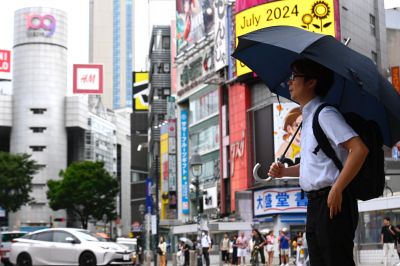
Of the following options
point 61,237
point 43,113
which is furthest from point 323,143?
point 43,113

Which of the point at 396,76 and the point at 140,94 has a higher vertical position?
the point at 140,94

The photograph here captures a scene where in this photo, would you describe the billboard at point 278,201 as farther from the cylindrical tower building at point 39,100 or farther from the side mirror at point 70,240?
the cylindrical tower building at point 39,100

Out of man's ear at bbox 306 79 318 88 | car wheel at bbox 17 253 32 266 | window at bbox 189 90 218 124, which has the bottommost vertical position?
car wheel at bbox 17 253 32 266

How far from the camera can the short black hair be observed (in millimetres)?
4629

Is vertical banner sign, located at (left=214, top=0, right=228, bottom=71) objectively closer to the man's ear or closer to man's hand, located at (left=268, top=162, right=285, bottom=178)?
man's hand, located at (left=268, top=162, right=285, bottom=178)

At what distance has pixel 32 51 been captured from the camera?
362 feet

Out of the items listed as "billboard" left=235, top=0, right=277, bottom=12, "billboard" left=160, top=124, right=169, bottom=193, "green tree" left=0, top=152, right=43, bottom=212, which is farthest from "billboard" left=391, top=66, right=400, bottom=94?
"green tree" left=0, top=152, right=43, bottom=212

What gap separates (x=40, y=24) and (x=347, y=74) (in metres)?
111

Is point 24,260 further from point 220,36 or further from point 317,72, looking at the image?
point 220,36

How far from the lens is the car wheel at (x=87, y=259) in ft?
73.7

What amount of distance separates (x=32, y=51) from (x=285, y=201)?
70.2 meters

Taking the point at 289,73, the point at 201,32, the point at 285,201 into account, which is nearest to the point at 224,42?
the point at 201,32

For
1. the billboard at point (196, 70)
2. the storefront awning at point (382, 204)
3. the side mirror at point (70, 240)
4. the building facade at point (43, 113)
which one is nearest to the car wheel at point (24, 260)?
the side mirror at point (70, 240)

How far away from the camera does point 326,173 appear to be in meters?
4.41
